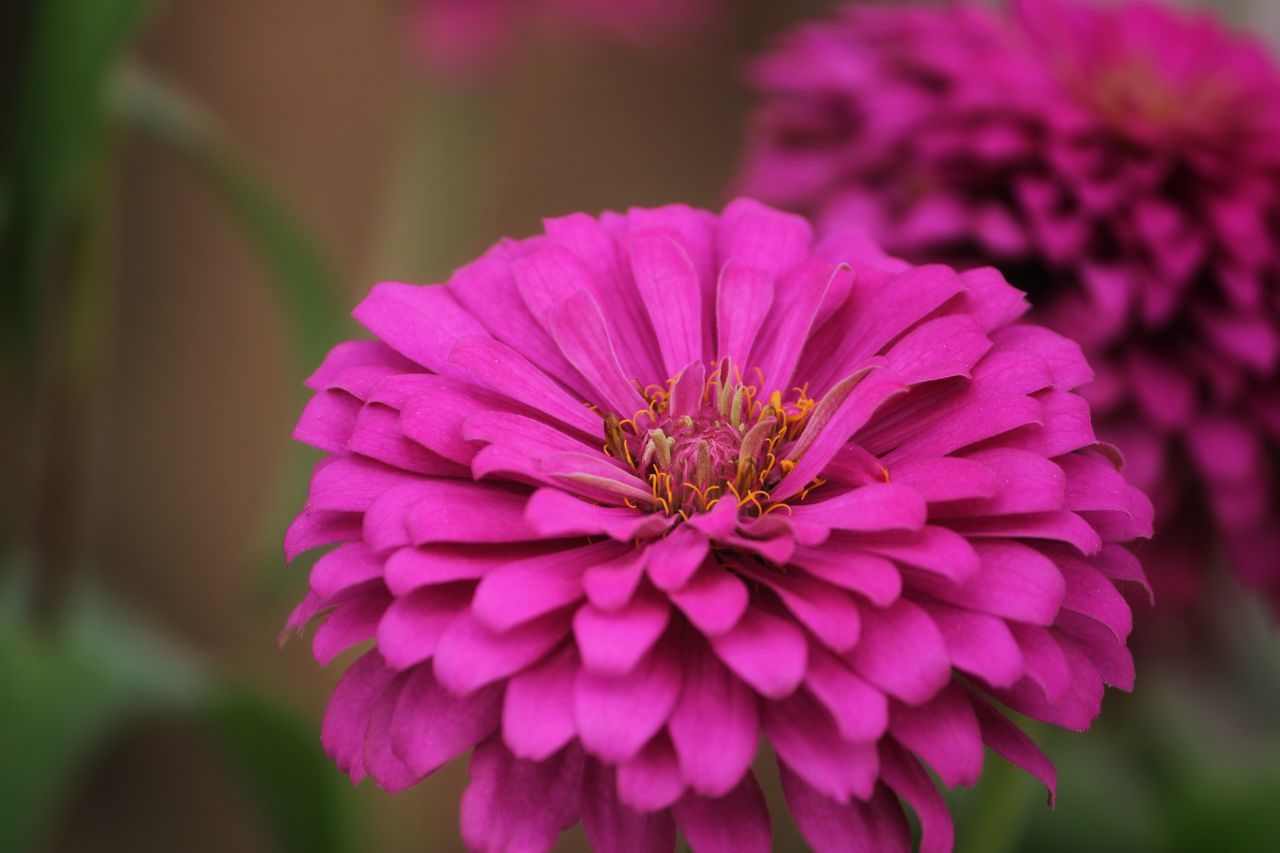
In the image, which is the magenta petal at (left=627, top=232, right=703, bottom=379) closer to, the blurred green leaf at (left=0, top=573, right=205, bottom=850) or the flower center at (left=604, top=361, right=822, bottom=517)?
the flower center at (left=604, top=361, right=822, bottom=517)

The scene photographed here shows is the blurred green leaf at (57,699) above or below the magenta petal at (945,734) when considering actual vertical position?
below

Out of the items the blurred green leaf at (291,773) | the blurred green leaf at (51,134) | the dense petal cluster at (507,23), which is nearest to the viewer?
the blurred green leaf at (51,134)

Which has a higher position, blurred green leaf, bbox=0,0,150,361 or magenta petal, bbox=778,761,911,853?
blurred green leaf, bbox=0,0,150,361

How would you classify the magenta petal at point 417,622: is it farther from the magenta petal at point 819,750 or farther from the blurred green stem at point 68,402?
the blurred green stem at point 68,402

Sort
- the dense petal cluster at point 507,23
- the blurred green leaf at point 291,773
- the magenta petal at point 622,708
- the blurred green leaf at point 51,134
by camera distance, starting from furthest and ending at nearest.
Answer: the dense petal cluster at point 507,23 → the blurred green leaf at point 291,773 → the blurred green leaf at point 51,134 → the magenta petal at point 622,708

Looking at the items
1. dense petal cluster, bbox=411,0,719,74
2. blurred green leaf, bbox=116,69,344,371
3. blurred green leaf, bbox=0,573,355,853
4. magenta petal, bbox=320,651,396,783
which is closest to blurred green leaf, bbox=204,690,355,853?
blurred green leaf, bbox=0,573,355,853

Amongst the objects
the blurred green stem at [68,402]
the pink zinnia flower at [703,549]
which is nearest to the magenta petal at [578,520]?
the pink zinnia flower at [703,549]
